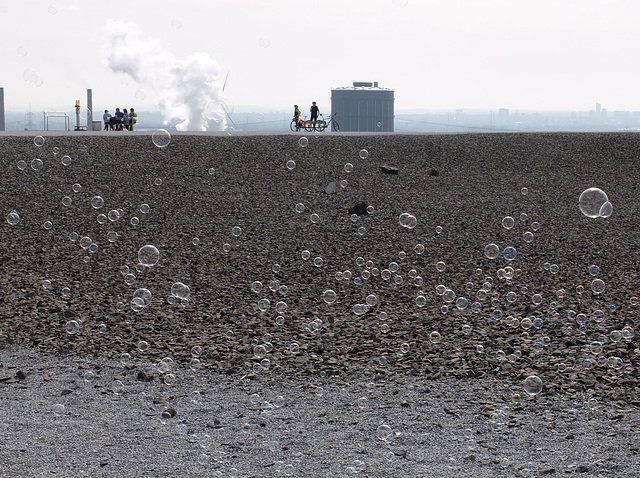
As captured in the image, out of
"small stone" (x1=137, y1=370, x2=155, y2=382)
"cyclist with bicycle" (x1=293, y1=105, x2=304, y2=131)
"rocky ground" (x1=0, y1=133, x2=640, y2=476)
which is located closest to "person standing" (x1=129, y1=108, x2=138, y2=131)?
"cyclist with bicycle" (x1=293, y1=105, x2=304, y2=131)

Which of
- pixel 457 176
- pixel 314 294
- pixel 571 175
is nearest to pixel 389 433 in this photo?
pixel 314 294

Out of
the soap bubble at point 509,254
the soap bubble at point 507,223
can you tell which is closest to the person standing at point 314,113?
the soap bubble at point 507,223

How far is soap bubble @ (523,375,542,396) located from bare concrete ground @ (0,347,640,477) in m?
0.10

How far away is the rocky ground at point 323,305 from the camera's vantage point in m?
5.45

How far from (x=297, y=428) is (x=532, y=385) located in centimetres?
209

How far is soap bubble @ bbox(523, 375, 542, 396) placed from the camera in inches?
243

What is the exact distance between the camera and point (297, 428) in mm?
5500

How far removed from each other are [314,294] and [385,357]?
2466mm

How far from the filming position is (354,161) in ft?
57.7

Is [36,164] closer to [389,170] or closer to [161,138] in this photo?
[161,138]

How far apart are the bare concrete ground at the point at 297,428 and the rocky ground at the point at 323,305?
24 millimetres

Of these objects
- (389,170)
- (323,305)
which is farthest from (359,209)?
(323,305)

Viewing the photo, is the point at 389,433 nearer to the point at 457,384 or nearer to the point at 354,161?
the point at 457,384

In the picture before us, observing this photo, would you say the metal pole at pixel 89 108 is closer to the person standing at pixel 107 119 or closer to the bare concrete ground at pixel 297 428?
the person standing at pixel 107 119
